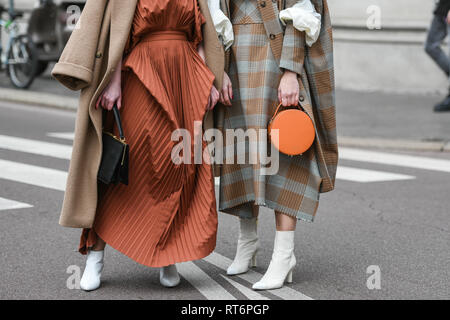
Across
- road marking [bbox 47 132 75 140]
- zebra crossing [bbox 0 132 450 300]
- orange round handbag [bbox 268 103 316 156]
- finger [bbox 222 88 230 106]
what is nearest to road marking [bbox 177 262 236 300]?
zebra crossing [bbox 0 132 450 300]

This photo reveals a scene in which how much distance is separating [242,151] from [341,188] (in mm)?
3005

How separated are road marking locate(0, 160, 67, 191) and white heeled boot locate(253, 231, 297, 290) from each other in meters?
2.94

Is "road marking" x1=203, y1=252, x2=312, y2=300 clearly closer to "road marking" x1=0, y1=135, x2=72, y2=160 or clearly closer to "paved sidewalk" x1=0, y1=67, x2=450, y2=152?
"road marking" x1=0, y1=135, x2=72, y2=160

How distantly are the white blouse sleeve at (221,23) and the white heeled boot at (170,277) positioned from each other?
1.17m

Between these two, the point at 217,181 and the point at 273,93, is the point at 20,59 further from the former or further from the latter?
the point at 273,93

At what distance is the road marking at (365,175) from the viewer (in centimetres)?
759

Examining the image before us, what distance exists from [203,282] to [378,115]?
738cm

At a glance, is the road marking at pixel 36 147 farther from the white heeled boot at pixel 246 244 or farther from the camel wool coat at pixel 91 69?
the camel wool coat at pixel 91 69

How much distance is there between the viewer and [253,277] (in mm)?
4473

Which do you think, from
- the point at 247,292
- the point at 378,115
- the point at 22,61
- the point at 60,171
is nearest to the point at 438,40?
the point at 378,115

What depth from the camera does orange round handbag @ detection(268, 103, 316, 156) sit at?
4.11m

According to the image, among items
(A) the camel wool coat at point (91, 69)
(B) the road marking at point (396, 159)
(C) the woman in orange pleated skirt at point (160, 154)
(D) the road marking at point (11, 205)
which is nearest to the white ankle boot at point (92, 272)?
(C) the woman in orange pleated skirt at point (160, 154)
